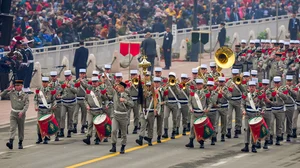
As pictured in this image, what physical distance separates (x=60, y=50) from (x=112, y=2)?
438 inches

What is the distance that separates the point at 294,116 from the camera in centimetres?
3253

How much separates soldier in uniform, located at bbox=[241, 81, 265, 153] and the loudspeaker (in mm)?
7218

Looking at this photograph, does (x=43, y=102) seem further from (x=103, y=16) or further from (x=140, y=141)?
(x=103, y=16)

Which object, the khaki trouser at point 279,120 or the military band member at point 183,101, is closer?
the khaki trouser at point 279,120

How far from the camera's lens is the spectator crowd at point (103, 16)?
46184 millimetres

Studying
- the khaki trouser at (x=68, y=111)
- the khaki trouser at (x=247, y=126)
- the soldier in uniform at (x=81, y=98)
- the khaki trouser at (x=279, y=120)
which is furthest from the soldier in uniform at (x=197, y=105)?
the khaki trouser at (x=68, y=111)

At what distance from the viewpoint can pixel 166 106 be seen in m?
32.8

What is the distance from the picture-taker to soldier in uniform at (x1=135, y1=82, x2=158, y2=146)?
3070cm

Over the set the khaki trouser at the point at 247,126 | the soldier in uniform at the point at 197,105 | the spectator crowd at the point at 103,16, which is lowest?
the khaki trouser at the point at 247,126

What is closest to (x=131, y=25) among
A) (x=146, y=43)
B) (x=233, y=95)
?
(x=146, y=43)

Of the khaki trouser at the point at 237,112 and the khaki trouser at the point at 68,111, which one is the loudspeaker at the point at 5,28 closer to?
the khaki trouser at the point at 68,111

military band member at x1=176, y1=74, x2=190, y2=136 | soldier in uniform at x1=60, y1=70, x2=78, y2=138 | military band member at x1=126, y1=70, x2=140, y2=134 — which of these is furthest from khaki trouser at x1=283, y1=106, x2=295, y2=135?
soldier in uniform at x1=60, y1=70, x2=78, y2=138

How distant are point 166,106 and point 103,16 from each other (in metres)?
19.0

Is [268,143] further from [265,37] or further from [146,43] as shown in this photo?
[265,37]
